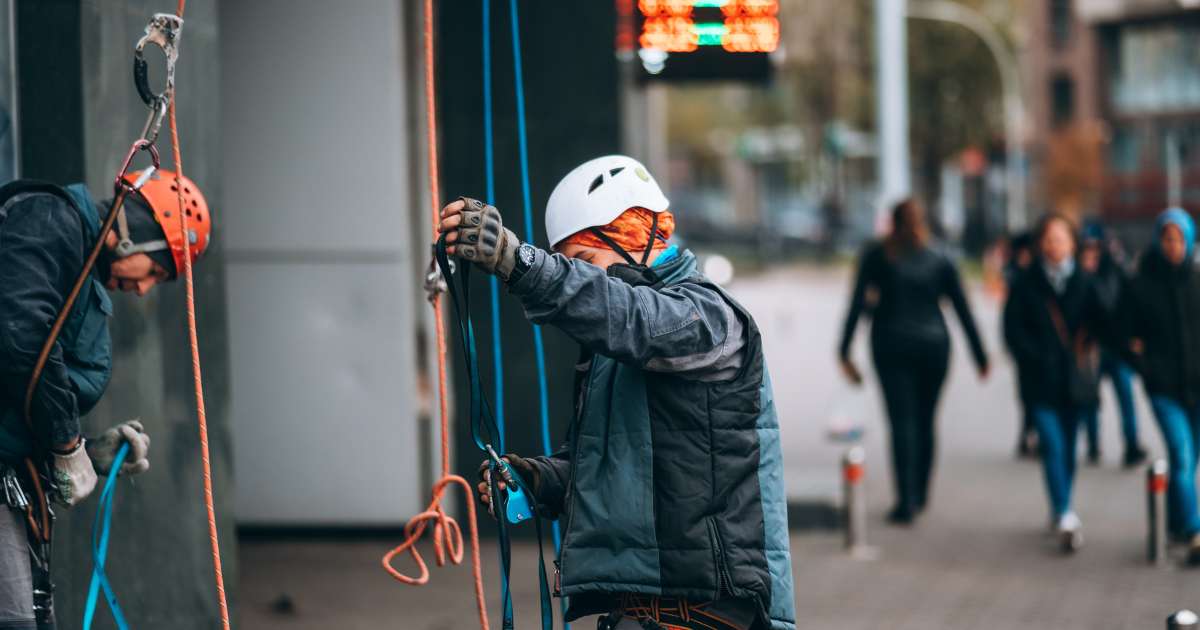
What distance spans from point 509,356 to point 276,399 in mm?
1353

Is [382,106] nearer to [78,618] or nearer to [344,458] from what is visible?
[344,458]

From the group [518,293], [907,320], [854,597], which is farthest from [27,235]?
[907,320]

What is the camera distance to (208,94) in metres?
5.46

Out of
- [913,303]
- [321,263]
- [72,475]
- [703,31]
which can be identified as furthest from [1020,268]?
[72,475]

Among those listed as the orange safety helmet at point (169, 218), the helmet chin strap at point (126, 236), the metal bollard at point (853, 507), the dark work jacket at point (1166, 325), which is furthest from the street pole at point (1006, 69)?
the helmet chin strap at point (126, 236)

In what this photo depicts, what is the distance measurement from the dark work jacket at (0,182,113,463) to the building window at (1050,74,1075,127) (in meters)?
62.6

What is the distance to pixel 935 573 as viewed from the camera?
7.98 metres

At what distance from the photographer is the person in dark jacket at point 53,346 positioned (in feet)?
11.5

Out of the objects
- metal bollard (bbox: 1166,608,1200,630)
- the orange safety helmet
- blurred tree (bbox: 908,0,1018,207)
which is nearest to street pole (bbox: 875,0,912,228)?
metal bollard (bbox: 1166,608,1200,630)

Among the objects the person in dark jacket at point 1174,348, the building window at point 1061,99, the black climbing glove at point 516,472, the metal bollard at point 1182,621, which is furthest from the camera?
the building window at point 1061,99

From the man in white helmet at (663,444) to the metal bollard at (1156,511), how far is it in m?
4.90

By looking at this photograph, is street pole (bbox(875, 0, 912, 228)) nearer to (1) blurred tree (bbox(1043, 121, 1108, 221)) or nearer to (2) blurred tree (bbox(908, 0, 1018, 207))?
(2) blurred tree (bbox(908, 0, 1018, 207))

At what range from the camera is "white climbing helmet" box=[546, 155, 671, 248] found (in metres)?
3.38

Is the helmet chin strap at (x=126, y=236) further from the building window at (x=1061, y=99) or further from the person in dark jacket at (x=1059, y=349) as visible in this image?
the building window at (x=1061, y=99)
